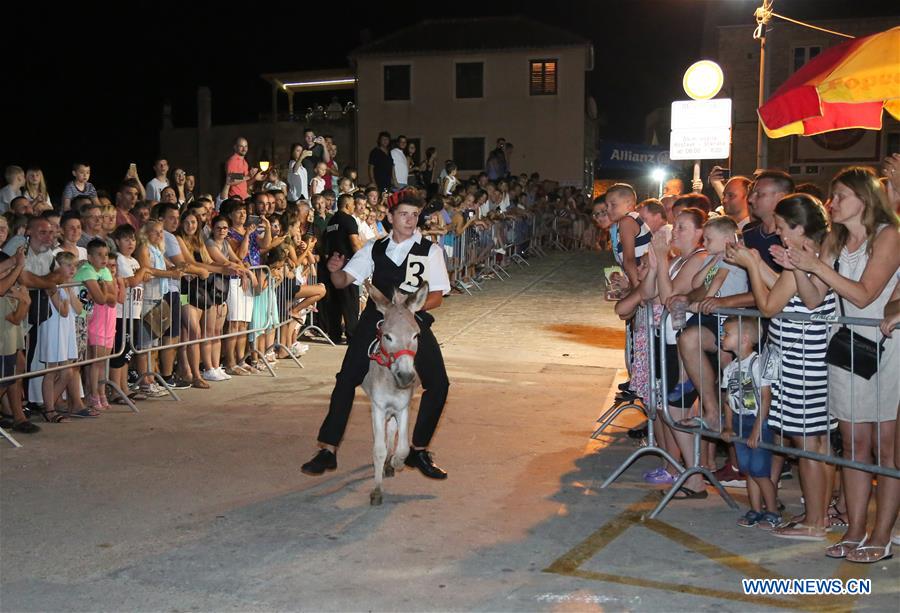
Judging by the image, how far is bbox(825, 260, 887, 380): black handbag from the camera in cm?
565

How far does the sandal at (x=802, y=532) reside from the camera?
6.13 metres

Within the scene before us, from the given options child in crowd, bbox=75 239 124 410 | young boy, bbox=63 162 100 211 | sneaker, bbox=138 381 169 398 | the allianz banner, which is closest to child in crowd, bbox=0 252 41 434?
child in crowd, bbox=75 239 124 410

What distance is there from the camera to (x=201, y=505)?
264 inches

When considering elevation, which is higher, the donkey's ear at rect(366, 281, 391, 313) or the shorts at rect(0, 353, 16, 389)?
the donkey's ear at rect(366, 281, 391, 313)

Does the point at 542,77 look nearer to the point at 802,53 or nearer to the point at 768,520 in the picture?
the point at 802,53

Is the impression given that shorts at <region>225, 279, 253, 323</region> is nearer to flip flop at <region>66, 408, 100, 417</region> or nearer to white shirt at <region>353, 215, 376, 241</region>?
flip flop at <region>66, 408, 100, 417</region>

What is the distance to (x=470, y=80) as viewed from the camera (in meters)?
47.1

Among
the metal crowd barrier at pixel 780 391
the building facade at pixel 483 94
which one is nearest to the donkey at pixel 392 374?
the metal crowd barrier at pixel 780 391

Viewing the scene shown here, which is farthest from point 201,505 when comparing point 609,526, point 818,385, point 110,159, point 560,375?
point 110,159

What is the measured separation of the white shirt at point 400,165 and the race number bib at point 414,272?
13.9 meters

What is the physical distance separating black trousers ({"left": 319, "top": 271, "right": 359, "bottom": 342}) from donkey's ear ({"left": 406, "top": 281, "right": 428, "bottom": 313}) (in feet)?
24.8

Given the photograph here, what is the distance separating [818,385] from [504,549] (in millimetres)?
2158

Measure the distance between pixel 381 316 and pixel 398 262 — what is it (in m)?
0.42

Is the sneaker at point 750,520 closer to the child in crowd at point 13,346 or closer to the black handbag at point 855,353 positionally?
the black handbag at point 855,353
